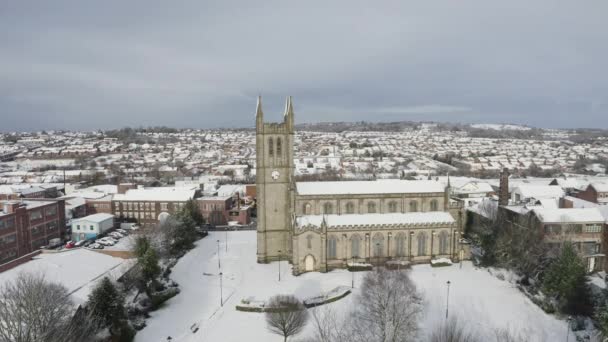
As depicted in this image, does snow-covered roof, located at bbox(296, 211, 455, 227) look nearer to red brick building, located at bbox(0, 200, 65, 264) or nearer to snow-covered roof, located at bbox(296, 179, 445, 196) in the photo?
snow-covered roof, located at bbox(296, 179, 445, 196)

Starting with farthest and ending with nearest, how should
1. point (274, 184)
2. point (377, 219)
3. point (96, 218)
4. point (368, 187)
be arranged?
Answer: 1. point (96, 218)
2. point (368, 187)
3. point (274, 184)
4. point (377, 219)

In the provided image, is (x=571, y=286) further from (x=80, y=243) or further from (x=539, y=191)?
(x=80, y=243)

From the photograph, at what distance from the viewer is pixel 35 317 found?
22.0 meters

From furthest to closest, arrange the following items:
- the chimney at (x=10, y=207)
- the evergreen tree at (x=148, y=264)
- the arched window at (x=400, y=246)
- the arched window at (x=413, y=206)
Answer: the chimney at (x=10, y=207) → the arched window at (x=413, y=206) → the arched window at (x=400, y=246) → the evergreen tree at (x=148, y=264)

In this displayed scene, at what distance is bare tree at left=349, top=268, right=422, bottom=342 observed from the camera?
26.3 m

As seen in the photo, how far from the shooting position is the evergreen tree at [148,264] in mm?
36812

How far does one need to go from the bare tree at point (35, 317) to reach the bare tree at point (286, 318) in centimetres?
1249

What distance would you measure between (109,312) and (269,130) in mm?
25542

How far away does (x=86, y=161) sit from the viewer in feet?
509

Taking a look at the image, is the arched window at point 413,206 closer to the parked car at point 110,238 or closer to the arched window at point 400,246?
the arched window at point 400,246

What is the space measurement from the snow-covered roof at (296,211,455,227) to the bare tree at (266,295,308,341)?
44.8ft

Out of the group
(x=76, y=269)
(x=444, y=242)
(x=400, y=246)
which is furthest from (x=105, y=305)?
(x=444, y=242)

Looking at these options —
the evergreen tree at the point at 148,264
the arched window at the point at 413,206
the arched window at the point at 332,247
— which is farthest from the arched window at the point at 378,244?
the evergreen tree at the point at 148,264

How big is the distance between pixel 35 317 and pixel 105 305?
6570mm
